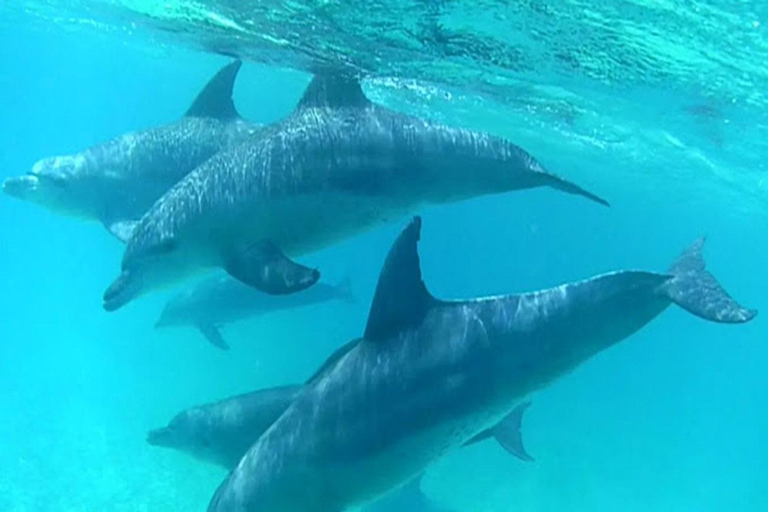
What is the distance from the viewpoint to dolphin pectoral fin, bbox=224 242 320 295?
7.92 metres

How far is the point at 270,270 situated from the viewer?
8242 millimetres

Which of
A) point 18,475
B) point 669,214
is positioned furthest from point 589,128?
point 669,214

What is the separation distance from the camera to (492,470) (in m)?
32.2

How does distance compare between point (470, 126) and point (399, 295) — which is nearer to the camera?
point (399, 295)

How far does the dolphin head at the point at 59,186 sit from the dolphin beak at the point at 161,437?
3.66 m

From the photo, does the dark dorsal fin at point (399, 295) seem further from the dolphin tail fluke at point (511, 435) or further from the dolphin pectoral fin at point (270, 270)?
the dolphin tail fluke at point (511, 435)

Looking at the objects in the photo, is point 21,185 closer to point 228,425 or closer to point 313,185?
point 228,425

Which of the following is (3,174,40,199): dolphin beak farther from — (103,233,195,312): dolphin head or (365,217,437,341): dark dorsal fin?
(365,217,437,341): dark dorsal fin

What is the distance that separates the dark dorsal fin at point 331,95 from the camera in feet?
32.2

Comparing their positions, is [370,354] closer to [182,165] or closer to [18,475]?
[182,165]

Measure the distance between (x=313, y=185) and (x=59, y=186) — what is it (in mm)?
5692

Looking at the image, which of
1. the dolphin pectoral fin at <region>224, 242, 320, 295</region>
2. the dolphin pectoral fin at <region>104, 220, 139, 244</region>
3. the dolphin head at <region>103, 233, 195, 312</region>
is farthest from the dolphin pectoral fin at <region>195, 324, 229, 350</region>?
the dolphin pectoral fin at <region>224, 242, 320, 295</region>

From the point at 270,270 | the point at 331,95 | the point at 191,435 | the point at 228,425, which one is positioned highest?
the point at 331,95

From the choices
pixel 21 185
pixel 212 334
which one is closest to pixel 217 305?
pixel 212 334
